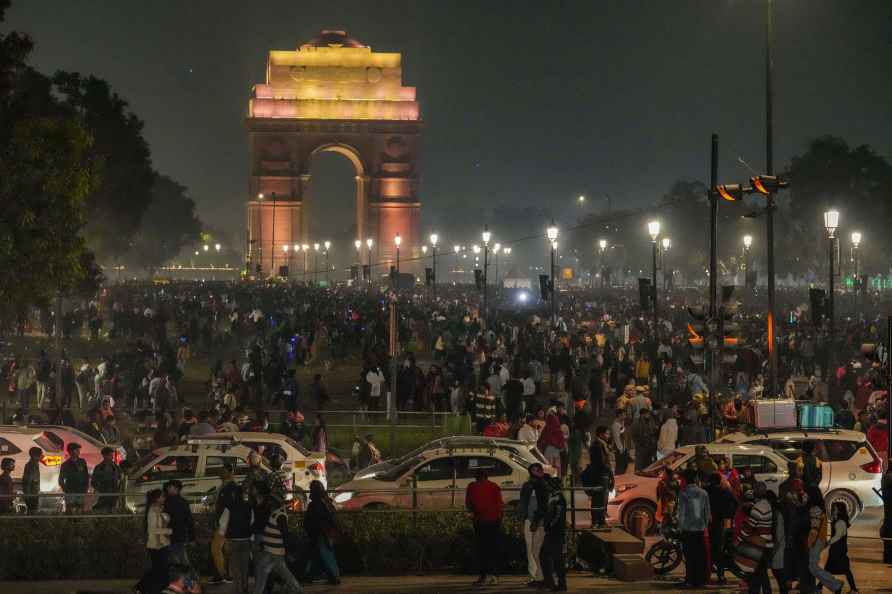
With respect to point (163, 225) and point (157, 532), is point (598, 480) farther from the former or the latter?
point (163, 225)

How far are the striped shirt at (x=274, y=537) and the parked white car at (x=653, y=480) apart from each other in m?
5.12

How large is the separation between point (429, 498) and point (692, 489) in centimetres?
392

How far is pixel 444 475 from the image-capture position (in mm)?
16953

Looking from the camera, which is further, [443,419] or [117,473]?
[443,419]

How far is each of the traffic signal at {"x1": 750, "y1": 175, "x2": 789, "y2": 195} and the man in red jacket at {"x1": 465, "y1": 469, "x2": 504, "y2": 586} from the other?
33.2ft

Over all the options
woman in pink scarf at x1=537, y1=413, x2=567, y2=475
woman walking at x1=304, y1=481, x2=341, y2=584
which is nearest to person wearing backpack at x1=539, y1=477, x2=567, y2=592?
woman walking at x1=304, y1=481, x2=341, y2=584

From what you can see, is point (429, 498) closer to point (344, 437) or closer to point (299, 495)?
point (299, 495)

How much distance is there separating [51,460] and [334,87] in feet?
317

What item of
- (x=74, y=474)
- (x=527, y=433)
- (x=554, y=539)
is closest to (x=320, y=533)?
(x=554, y=539)

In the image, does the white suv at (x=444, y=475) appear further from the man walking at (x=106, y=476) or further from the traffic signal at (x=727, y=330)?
the traffic signal at (x=727, y=330)

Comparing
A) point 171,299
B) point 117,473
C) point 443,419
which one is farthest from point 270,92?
point 117,473

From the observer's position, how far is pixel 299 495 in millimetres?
16266

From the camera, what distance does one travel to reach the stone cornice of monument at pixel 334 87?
4377 inches

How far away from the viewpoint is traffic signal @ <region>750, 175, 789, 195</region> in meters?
22.2
